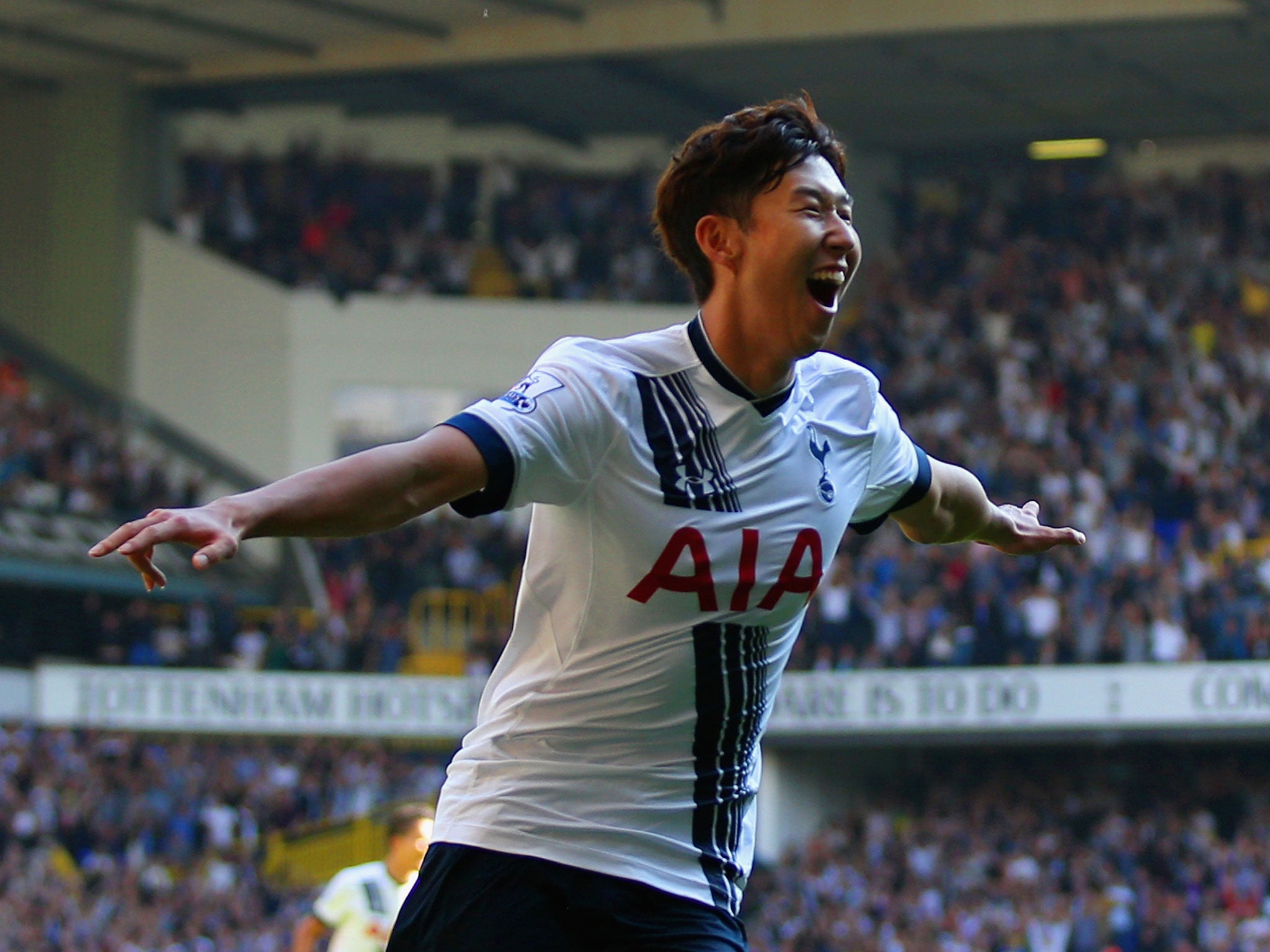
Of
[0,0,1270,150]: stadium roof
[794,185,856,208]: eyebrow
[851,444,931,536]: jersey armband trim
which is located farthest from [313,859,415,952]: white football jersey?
[0,0,1270,150]: stadium roof

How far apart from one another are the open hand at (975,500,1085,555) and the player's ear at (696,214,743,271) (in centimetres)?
100

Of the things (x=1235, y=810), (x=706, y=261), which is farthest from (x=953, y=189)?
(x=706, y=261)

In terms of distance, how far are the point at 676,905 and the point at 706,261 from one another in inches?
42.6

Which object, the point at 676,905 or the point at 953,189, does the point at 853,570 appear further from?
the point at 676,905

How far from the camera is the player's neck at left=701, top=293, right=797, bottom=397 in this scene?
333cm

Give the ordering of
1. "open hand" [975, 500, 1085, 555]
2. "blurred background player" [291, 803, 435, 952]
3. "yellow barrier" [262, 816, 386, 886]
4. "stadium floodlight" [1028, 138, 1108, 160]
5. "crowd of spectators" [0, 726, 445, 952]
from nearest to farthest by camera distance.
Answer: "open hand" [975, 500, 1085, 555]
"blurred background player" [291, 803, 435, 952]
"crowd of spectators" [0, 726, 445, 952]
"yellow barrier" [262, 816, 386, 886]
"stadium floodlight" [1028, 138, 1108, 160]

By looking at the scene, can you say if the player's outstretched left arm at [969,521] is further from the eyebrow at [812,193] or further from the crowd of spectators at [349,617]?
the crowd of spectators at [349,617]

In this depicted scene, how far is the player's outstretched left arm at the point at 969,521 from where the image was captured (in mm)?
3912

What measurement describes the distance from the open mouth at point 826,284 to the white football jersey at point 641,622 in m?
0.20

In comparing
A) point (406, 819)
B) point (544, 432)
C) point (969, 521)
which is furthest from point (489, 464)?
point (406, 819)

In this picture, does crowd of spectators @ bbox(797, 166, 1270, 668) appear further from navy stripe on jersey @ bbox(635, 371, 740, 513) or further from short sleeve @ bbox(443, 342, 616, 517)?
short sleeve @ bbox(443, 342, 616, 517)

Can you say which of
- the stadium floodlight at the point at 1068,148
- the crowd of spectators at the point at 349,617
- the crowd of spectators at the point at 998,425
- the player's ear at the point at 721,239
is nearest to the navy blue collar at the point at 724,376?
the player's ear at the point at 721,239

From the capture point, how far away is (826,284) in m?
3.31

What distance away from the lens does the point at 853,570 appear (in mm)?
21344
